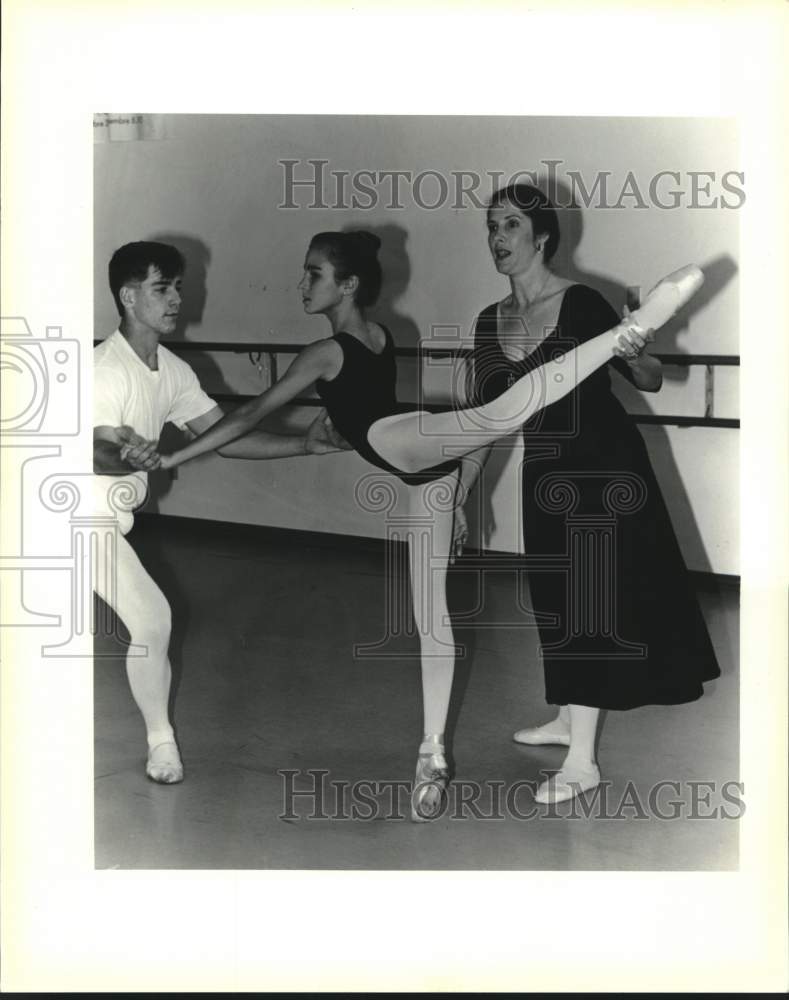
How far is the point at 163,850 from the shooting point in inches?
122

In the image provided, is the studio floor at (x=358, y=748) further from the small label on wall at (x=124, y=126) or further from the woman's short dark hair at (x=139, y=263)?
the small label on wall at (x=124, y=126)

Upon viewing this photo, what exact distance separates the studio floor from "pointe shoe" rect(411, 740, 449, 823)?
3 cm

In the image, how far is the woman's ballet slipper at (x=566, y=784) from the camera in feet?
10.8

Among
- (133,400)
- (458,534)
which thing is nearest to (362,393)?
(458,534)

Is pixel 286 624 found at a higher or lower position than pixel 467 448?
lower

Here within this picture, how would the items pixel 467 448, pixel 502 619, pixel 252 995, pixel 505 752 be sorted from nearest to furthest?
pixel 252 995
pixel 467 448
pixel 505 752
pixel 502 619

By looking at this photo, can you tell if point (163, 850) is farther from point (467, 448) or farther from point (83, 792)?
point (467, 448)

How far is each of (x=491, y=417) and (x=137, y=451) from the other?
2.67 feet

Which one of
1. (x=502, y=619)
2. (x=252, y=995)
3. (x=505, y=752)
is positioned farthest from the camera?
(x=502, y=619)

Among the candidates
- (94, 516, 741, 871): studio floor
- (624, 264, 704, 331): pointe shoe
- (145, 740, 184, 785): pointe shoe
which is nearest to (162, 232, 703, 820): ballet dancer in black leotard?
(624, 264, 704, 331): pointe shoe

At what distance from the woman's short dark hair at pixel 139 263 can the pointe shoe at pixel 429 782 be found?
123 centimetres
